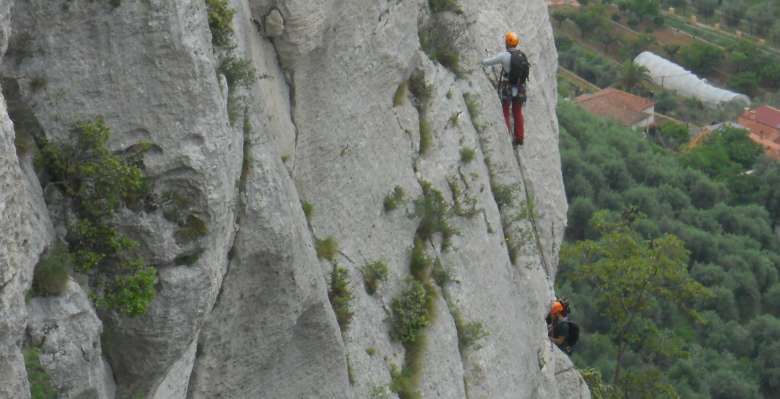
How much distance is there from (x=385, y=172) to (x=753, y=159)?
57689 millimetres

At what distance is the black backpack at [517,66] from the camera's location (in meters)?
17.1

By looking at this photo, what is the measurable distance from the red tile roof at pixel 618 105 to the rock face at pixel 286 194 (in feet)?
173

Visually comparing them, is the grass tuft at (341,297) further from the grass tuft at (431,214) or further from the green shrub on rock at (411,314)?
the grass tuft at (431,214)

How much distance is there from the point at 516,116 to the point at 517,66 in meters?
1.31

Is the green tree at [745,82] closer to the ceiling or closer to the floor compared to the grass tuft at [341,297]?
closer to the floor

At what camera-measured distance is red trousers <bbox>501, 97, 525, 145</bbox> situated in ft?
59.0

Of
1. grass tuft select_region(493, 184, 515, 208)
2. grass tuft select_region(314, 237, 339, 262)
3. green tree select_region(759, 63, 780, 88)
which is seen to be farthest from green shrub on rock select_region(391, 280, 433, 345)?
green tree select_region(759, 63, 780, 88)

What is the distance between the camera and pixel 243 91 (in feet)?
33.8

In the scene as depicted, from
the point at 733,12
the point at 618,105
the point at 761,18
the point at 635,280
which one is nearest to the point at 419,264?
the point at 635,280

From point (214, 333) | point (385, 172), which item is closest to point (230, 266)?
point (214, 333)

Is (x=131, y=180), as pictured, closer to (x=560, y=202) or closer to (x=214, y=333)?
(x=214, y=333)

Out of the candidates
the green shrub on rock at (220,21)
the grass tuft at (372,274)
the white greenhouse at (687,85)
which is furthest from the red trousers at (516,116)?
the white greenhouse at (687,85)

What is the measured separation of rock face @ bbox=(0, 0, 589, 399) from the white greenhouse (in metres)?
67.8

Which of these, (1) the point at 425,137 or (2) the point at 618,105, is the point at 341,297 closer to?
A: (1) the point at 425,137
